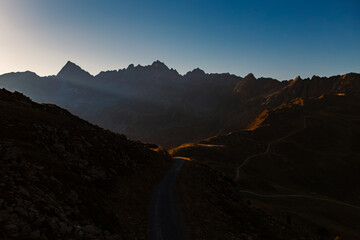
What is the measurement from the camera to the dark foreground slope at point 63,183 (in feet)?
39.1

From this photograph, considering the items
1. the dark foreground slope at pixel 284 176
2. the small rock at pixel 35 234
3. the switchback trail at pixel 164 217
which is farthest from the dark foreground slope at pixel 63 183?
the dark foreground slope at pixel 284 176

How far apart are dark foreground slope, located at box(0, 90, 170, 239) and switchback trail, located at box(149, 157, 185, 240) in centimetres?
80

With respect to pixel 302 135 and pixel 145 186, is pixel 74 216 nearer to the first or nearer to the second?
pixel 145 186

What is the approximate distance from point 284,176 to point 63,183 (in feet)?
288

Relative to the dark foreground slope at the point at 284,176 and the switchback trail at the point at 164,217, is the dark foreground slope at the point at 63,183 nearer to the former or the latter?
the switchback trail at the point at 164,217

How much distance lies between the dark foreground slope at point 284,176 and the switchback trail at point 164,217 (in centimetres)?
141

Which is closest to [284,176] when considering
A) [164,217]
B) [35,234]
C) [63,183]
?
[164,217]

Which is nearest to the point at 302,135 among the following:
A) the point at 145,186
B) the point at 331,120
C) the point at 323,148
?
the point at 323,148

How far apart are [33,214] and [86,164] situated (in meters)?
13.9

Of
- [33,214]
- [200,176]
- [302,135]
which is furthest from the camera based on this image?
[302,135]

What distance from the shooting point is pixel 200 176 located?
40250 millimetres

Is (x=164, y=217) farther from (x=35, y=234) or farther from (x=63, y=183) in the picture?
(x=35, y=234)

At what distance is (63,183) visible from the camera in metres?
17.1

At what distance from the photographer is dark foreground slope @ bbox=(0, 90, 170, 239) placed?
11.9 meters
